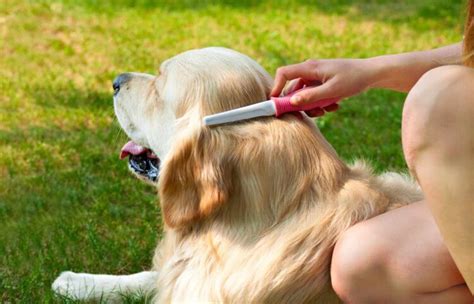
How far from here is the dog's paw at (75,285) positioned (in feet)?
12.1

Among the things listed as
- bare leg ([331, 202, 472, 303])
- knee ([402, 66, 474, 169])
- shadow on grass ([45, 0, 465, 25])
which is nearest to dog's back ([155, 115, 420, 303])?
bare leg ([331, 202, 472, 303])

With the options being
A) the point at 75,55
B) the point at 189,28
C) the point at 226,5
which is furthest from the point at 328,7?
the point at 75,55

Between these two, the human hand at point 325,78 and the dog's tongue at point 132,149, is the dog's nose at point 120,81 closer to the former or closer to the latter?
the dog's tongue at point 132,149

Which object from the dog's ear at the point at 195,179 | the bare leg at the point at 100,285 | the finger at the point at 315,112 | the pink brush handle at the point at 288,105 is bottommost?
the bare leg at the point at 100,285

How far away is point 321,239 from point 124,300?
1185mm

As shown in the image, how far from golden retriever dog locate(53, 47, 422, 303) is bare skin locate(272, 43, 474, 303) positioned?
0.37ft

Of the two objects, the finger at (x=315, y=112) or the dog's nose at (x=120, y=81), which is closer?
the finger at (x=315, y=112)

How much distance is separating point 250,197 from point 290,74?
0.47 m

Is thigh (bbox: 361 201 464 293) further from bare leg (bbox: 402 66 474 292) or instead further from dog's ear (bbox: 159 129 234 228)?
dog's ear (bbox: 159 129 234 228)

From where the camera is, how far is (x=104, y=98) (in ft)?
21.3

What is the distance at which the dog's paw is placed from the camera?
3676mm

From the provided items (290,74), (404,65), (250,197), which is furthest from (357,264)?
(404,65)

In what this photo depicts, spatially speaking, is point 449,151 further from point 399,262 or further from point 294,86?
point 294,86

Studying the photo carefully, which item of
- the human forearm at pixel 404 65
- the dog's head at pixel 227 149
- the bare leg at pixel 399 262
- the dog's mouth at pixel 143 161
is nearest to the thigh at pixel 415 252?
the bare leg at pixel 399 262
